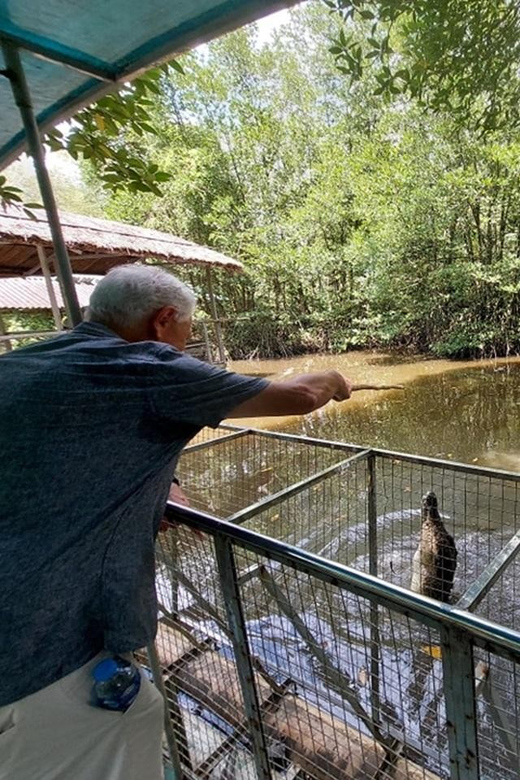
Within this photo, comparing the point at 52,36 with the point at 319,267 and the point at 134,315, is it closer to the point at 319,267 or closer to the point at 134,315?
the point at 134,315

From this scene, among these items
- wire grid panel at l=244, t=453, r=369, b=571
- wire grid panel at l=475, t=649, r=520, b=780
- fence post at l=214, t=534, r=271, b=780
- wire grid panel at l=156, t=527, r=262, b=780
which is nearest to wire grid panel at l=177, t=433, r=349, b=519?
wire grid panel at l=244, t=453, r=369, b=571

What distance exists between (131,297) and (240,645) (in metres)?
0.91

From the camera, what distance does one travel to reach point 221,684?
1722 mm

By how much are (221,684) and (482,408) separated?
6.85m

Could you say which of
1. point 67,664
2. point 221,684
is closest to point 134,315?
point 67,664

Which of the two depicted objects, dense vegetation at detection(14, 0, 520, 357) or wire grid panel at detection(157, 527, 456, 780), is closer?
wire grid panel at detection(157, 527, 456, 780)

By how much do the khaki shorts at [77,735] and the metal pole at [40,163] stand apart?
1011 mm

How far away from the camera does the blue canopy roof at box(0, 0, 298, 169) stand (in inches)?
41.3

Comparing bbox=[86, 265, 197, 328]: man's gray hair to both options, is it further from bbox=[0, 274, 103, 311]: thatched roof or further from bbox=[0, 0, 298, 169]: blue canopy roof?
bbox=[0, 274, 103, 311]: thatched roof

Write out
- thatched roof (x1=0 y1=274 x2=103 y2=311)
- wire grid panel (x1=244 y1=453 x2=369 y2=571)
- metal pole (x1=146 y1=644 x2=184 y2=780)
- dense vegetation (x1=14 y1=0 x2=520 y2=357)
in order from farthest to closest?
dense vegetation (x1=14 y1=0 x2=520 y2=357) < thatched roof (x1=0 y1=274 x2=103 y2=311) < wire grid panel (x1=244 y1=453 x2=369 y2=571) < metal pole (x1=146 y1=644 x2=184 y2=780)

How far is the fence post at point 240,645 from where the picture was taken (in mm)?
1064

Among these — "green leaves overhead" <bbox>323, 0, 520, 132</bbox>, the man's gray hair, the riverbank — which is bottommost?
the riverbank

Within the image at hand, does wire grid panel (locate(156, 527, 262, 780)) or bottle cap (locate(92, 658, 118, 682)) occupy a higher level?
bottle cap (locate(92, 658, 118, 682))

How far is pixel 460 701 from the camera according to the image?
2.40 feet
